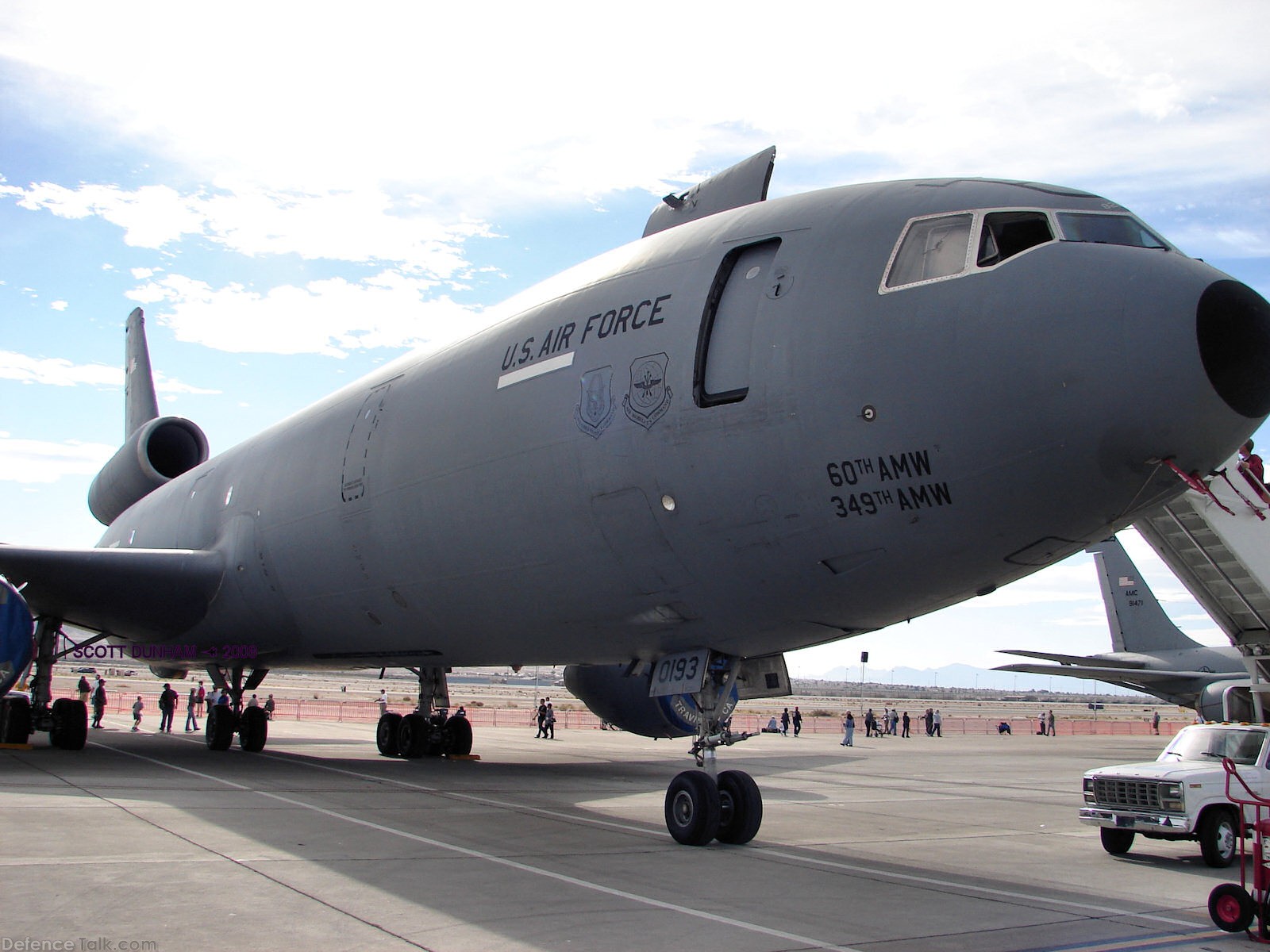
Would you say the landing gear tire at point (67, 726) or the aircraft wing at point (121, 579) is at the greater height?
the aircraft wing at point (121, 579)

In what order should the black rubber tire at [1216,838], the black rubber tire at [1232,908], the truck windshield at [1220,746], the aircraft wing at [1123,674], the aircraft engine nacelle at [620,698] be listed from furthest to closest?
the aircraft wing at [1123,674]
the aircraft engine nacelle at [620,698]
the truck windshield at [1220,746]
the black rubber tire at [1216,838]
the black rubber tire at [1232,908]

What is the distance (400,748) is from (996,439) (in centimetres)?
1607

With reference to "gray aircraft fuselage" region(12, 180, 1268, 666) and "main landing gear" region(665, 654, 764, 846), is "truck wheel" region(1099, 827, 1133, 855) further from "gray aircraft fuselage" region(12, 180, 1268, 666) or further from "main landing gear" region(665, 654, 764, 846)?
"gray aircraft fuselage" region(12, 180, 1268, 666)

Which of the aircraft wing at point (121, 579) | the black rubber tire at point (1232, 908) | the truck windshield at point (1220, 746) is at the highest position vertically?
the aircraft wing at point (121, 579)

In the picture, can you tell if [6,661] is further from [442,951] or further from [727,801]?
[442,951]

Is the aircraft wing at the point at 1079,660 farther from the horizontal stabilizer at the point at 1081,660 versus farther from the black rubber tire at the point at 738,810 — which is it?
the black rubber tire at the point at 738,810

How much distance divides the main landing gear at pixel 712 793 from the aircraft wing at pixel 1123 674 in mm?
26274

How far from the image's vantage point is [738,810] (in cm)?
964

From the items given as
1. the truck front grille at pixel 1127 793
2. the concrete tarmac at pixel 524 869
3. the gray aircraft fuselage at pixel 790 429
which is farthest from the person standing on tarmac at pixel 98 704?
the truck front grille at pixel 1127 793

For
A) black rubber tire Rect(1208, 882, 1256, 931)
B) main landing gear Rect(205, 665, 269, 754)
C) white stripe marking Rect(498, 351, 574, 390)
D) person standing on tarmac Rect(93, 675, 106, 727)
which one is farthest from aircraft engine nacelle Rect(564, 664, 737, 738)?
person standing on tarmac Rect(93, 675, 106, 727)

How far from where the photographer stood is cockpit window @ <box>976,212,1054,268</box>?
7223 mm

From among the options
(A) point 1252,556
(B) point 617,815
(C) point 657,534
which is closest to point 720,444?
(C) point 657,534

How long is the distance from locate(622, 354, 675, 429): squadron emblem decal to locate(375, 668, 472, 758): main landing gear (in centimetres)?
1246

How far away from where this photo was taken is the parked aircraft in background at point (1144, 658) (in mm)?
34531
